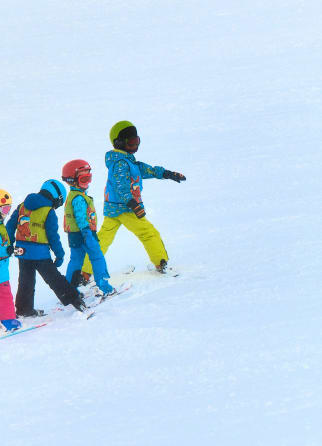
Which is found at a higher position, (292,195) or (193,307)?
(292,195)

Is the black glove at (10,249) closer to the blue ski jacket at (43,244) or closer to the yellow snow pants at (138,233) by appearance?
the blue ski jacket at (43,244)

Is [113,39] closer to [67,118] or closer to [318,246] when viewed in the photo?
[67,118]

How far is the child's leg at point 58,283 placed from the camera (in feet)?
19.1

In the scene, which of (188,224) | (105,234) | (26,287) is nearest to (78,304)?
(26,287)

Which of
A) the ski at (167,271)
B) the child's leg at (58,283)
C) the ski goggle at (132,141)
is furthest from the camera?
the ski at (167,271)

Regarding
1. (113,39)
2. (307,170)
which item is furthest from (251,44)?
(307,170)

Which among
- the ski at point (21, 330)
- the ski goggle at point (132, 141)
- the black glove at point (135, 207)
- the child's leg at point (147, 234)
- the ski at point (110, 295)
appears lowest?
the ski at point (21, 330)

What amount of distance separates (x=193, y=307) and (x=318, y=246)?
1.89 metres

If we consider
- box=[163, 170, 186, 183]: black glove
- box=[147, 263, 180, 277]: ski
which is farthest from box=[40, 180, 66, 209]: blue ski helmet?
box=[147, 263, 180, 277]: ski

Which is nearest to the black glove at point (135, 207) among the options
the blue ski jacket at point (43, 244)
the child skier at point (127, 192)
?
the child skier at point (127, 192)

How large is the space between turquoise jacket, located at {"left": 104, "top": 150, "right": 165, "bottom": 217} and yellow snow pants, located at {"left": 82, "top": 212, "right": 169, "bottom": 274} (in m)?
0.08

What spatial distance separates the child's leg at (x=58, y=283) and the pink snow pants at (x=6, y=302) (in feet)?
1.38

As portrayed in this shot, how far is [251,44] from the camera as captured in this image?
1700cm

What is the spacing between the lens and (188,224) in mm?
8164
